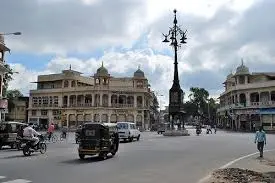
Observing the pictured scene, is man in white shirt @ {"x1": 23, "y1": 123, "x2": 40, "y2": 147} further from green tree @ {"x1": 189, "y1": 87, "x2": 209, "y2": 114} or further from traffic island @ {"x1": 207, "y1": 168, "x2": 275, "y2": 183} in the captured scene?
green tree @ {"x1": 189, "y1": 87, "x2": 209, "y2": 114}

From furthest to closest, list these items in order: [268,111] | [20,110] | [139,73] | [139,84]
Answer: [20,110]
[139,84]
[139,73]
[268,111]

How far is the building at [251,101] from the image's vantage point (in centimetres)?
7619

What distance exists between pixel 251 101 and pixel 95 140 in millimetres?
68284

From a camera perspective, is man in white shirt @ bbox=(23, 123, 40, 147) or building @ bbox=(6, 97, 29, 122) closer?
man in white shirt @ bbox=(23, 123, 40, 147)

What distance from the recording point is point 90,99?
91.4 meters

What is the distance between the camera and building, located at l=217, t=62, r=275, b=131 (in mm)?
76188

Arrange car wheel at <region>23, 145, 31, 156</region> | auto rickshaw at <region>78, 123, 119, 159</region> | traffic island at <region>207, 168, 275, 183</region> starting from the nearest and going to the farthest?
traffic island at <region>207, 168, 275, 183</region> < auto rickshaw at <region>78, 123, 119, 159</region> < car wheel at <region>23, 145, 31, 156</region>

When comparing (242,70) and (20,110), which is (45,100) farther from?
(242,70)

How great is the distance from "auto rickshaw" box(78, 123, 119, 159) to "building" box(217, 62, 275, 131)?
56917mm

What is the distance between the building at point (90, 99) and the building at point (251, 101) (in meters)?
18.4

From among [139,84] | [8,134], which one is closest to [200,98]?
[139,84]

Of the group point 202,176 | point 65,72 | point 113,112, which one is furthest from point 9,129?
point 65,72

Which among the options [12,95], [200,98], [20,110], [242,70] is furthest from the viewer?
[200,98]

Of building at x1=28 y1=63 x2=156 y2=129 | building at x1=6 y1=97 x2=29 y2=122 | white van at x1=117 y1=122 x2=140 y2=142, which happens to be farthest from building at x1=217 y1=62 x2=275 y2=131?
building at x1=6 y1=97 x2=29 y2=122
